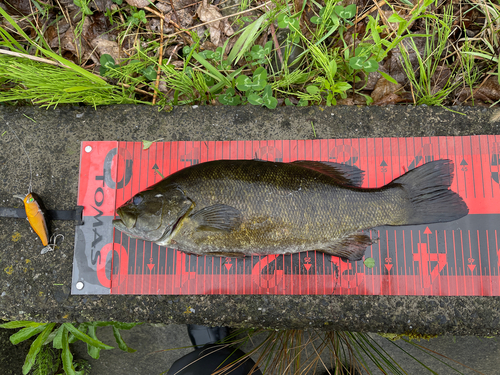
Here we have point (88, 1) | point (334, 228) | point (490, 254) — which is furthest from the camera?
point (88, 1)

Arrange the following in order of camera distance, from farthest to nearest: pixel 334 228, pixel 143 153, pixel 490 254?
pixel 143 153 < pixel 490 254 < pixel 334 228

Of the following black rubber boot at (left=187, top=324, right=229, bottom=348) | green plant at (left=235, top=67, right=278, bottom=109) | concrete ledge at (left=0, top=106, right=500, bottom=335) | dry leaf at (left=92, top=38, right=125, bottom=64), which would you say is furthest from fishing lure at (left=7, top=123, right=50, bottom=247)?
green plant at (left=235, top=67, right=278, bottom=109)

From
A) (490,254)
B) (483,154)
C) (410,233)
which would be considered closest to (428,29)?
(483,154)

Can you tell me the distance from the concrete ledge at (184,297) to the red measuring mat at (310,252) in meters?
0.10

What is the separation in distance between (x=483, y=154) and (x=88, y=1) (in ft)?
14.0

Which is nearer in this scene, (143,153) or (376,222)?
(376,222)

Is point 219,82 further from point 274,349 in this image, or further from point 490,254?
point 490,254

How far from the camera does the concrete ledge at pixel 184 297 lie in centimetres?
265

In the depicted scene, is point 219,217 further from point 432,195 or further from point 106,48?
point 106,48

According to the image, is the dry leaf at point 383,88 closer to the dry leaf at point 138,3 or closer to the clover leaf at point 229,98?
the clover leaf at point 229,98

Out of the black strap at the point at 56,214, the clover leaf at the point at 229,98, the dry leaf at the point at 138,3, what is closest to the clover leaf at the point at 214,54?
the clover leaf at the point at 229,98

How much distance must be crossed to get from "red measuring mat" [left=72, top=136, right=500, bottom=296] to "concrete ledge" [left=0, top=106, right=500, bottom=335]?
10 cm

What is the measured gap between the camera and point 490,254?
2.63 metres

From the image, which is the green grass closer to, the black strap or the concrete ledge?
the concrete ledge
